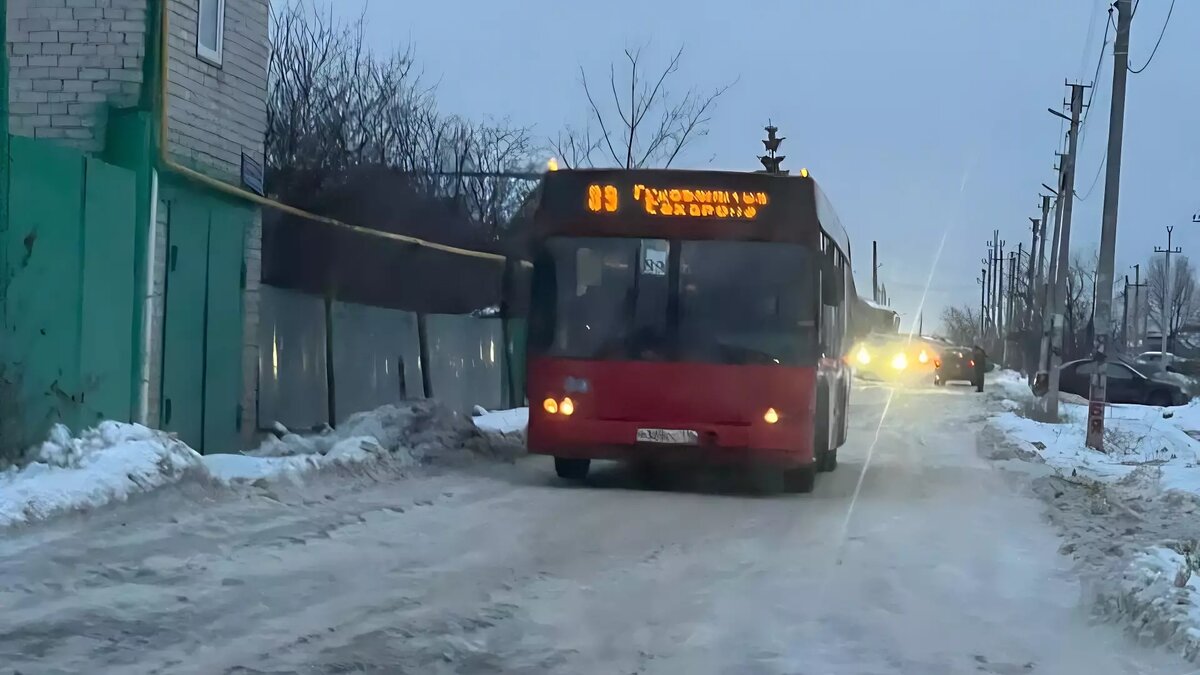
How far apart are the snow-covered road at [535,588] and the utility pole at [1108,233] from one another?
29.2ft

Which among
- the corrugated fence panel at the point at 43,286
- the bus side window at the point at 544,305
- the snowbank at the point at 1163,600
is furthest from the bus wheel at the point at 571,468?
the snowbank at the point at 1163,600

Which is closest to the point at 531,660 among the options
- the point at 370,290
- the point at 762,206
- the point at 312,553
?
the point at 312,553

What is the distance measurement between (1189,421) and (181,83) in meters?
24.3

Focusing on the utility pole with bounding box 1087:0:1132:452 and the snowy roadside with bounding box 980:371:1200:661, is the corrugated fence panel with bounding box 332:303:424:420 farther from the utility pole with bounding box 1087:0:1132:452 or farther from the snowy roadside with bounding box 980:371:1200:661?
the utility pole with bounding box 1087:0:1132:452

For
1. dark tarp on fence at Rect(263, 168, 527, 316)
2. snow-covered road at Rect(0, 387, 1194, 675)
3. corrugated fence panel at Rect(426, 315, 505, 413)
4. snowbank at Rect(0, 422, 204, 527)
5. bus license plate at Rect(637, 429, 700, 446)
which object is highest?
dark tarp on fence at Rect(263, 168, 527, 316)

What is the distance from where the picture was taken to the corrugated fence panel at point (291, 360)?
50.8 feet

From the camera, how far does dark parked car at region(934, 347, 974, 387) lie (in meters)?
52.0

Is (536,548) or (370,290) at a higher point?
(370,290)

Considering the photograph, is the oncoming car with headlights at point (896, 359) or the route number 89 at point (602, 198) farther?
the oncoming car with headlights at point (896, 359)

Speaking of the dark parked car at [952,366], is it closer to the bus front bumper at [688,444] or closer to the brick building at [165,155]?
the bus front bumper at [688,444]

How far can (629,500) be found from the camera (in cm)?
1260

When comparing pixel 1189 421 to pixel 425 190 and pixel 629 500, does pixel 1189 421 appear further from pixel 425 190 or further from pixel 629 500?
pixel 629 500

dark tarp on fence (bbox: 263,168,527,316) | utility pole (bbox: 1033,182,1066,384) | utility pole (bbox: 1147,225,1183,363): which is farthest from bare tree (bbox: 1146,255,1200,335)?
dark tarp on fence (bbox: 263,168,527,316)

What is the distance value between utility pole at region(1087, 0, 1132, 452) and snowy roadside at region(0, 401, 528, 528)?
9.27 meters
